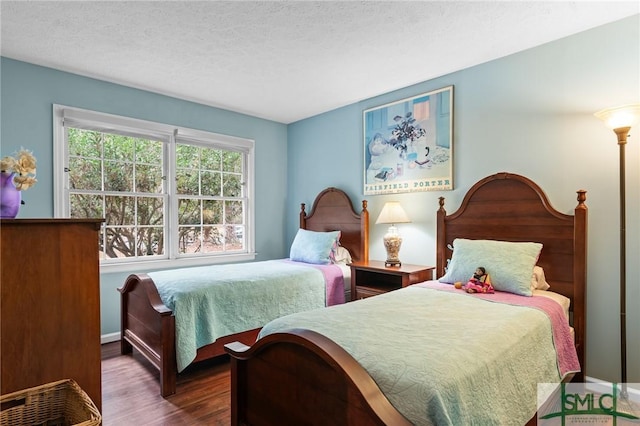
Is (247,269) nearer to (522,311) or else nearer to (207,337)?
(207,337)

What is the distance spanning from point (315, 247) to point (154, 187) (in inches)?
71.6

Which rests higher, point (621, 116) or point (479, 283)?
point (621, 116)

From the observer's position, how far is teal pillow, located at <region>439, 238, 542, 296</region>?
229 cm

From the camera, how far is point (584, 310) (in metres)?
2.38

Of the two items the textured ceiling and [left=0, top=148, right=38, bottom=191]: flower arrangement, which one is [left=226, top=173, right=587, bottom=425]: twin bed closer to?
the textured ceiling

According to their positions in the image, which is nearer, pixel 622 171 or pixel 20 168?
pixel 20 168

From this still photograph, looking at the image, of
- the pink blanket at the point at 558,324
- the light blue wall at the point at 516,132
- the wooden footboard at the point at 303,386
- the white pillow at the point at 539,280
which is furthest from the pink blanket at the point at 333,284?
the white pillow at the point at 539,280

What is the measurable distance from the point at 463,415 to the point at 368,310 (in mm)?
797

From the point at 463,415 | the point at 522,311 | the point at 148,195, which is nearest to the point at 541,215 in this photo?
the point at 522,311

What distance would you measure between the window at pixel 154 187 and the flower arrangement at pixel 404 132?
1.87m

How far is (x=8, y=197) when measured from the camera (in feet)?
4.68

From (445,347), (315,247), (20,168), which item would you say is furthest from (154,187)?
(445,347)

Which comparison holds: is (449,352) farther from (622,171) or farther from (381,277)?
(381,277)

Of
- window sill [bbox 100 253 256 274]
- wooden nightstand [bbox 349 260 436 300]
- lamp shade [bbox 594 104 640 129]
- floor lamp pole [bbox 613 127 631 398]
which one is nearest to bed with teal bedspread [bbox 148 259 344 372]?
wooden nightstand [bbox 349 260 436 300]
